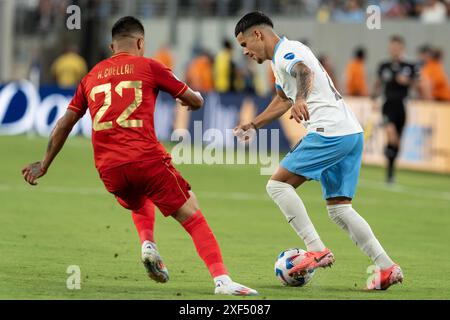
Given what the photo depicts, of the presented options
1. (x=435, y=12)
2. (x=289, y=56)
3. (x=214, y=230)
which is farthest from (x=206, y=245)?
(x=435, y=12)

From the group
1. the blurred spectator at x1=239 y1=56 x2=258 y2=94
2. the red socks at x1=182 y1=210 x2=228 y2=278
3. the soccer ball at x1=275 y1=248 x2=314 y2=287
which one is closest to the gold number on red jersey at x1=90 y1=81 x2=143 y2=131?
the red socks at x1=182 y1=210 x2=228 y2=278

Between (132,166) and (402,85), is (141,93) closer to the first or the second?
(132,166)

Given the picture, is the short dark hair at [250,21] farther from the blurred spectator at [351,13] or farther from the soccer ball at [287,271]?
the blurred spectator at [351,13]

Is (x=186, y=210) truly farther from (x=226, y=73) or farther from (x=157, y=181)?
(x=226, y=73)

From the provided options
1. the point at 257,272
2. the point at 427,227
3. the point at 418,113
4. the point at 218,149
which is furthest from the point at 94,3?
the point at 257,272

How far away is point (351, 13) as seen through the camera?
1355 inches

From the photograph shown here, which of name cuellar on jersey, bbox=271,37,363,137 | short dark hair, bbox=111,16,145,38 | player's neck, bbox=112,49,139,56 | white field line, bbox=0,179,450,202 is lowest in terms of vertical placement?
white field line, bbox=0,179,450,202

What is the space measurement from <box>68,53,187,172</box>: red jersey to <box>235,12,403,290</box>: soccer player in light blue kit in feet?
3.07

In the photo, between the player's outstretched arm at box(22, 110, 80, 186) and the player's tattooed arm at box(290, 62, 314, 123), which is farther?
the player's outstretched arm at box(22, 110, 80, 186)

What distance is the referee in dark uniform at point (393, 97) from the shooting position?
70.5ft

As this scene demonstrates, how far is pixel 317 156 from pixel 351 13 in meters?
25.0

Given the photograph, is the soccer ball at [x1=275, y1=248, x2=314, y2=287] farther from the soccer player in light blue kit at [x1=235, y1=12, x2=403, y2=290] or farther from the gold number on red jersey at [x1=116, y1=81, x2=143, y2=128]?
the gold number on red jersey at [x1=116, y1=81, x2=143, y2=128]

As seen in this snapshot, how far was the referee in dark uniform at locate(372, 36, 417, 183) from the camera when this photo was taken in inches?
846

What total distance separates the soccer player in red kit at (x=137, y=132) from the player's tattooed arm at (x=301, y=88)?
73cm
